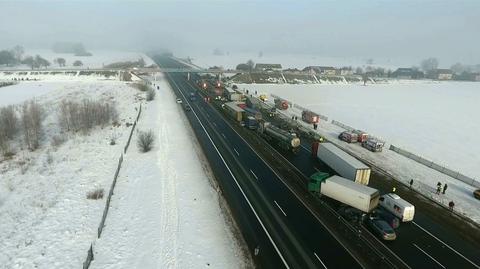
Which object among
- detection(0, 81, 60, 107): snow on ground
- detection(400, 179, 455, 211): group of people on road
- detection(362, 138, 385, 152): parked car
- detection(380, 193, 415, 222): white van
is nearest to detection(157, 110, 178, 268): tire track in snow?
detection(380, 193, 415, 222): white van

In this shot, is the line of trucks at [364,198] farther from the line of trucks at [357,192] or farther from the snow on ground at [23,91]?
the snow on ground at [23,91]

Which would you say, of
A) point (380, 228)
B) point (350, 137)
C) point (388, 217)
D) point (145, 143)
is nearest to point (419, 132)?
point (350, 137)

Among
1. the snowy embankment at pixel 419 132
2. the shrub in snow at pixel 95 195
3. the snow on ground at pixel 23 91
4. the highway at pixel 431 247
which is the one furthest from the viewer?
the snow on ground at pixel 23 91

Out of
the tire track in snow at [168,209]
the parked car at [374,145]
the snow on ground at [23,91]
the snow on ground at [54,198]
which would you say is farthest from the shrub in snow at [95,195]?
the snow on ground at [23,91]

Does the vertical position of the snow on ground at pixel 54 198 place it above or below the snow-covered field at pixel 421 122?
below

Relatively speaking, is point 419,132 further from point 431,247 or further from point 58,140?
point 58,140

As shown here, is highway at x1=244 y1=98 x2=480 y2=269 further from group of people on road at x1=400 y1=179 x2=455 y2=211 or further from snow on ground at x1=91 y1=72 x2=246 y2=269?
snow on ground at x1=91 y1=72 x2=246 y2=269
